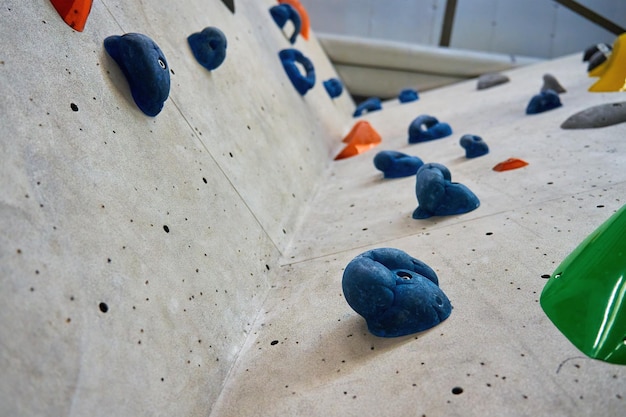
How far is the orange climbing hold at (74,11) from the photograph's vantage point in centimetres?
167

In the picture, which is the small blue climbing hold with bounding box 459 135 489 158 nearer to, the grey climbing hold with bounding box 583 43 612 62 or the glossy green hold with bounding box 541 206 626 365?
the glossy green hold with bounding box 541 206 626 365

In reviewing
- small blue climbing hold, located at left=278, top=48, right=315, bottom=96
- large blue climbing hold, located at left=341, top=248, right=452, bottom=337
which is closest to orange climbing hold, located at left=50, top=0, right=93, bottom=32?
large blue climbing hold, located at left=341, top=248, right=452, bottom=337

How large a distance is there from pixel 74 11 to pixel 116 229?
715 mm

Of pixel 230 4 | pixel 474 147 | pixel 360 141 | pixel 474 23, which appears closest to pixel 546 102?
pixel 474 147

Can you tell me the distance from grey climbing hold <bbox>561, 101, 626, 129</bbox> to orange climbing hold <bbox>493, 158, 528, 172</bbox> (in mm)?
586

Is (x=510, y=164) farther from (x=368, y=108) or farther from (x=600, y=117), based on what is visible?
(x=368, y=108)

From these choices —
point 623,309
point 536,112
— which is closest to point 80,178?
point 623,309

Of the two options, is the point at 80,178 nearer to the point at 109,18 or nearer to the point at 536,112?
the point at 109,18

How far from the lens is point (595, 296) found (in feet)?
4.65

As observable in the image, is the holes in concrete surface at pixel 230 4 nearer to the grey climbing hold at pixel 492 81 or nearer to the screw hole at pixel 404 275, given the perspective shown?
the screw hole at pixel 404 275

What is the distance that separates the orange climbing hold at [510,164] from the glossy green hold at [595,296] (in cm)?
121

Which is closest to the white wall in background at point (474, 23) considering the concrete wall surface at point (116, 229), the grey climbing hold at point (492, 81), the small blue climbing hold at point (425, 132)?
the grey climbing hold at point (492, 81)

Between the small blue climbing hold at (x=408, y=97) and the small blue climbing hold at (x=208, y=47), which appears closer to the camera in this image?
the small blue climbing hold at (x=208, y=47)

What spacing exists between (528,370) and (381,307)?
0.40 metres
